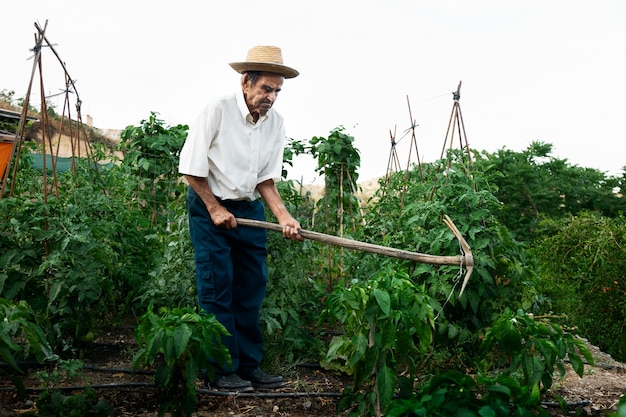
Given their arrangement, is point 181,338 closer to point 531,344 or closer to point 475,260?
point 531,344

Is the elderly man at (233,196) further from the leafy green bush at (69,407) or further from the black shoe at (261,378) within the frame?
the leafy green bush at (69,407)

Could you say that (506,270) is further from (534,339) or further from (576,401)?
(534,339)

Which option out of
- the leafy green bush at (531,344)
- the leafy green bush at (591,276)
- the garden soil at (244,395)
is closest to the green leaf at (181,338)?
the garden soil at (244,395)

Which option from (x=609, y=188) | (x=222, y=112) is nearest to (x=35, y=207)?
(x=222, y=112)

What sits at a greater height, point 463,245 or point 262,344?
point 463,245

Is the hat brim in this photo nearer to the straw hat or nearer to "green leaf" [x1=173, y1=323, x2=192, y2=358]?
the straw hat

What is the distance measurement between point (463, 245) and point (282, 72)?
4.43 ft

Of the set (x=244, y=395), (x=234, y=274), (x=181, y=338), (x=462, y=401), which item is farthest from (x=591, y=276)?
(x=181, y=338)

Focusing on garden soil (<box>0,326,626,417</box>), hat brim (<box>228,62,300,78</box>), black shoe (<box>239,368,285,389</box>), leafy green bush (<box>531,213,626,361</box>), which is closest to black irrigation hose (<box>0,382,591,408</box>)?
garden soil (<box>0,326,626,417</box>)

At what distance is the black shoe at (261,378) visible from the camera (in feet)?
12.3

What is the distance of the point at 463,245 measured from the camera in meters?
3.05

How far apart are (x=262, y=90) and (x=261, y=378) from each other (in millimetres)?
1588

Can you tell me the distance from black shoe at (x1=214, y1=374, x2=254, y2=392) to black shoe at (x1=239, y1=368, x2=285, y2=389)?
0.12 m

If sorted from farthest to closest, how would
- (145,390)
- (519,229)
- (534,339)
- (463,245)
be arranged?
1. (519,229)
2. (145,390)
3. (463,245)
4. (534,339)
